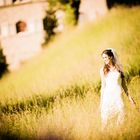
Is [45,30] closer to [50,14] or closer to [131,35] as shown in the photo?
[50,14]

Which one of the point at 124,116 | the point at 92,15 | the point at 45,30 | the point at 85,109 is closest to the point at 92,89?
the point at 85,109

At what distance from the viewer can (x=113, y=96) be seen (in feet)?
13.2

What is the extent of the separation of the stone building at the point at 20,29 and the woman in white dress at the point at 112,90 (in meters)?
1.07

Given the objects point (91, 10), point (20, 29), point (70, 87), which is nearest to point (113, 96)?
point (70, 87)

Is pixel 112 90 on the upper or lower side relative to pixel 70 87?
upper

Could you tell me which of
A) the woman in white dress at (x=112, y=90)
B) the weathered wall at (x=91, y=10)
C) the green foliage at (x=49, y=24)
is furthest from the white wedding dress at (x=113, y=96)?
the weathered wall at (x=91, y=10)

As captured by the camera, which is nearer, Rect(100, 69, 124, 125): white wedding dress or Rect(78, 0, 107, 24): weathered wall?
Rect(100, 69, 124, 125): white wedding dress

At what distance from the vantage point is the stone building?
4.71 meters

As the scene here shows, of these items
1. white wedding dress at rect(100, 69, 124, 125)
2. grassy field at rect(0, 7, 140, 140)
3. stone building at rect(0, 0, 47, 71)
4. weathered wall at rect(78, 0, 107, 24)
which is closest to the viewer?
white wedding dress at rect(100, 69, 124, 125)

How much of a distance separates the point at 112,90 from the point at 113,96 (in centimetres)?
6

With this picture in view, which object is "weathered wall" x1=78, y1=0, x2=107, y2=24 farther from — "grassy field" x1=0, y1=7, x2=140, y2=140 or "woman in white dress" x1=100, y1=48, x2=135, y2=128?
"woman in white dress" x1=100, y1=48, x2=135, y2=128

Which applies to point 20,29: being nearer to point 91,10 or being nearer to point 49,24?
point 49,24

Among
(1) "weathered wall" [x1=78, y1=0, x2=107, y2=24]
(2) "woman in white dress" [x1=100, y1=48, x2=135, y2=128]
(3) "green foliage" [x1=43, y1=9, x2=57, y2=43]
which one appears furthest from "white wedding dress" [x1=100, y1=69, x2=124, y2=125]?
(1) "weathered wall" [x1=78, y1=0, x2=107, y2=24]

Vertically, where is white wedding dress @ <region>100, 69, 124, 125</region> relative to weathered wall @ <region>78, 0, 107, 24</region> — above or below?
below
